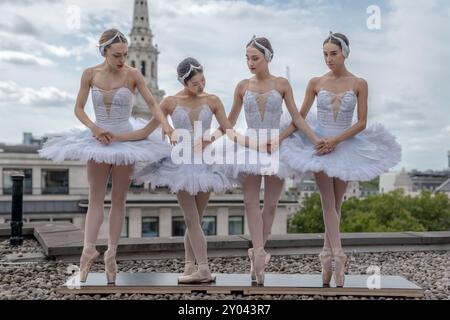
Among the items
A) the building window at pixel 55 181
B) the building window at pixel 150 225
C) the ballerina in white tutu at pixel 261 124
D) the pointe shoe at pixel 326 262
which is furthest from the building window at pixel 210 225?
the ballerina in white tutu at pixel 261 124

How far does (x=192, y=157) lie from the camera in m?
5.40

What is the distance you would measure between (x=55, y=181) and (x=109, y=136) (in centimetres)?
2914

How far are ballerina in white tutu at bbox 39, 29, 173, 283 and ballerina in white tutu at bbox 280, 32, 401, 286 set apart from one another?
4.67 ft

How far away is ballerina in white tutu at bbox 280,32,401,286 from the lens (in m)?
5.34

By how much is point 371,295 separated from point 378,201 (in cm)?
4076

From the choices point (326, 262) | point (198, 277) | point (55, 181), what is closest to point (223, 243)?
point (198, 277)

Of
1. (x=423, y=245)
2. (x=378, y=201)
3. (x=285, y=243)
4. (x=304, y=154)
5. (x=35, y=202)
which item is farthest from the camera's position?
(x=378, y=201)

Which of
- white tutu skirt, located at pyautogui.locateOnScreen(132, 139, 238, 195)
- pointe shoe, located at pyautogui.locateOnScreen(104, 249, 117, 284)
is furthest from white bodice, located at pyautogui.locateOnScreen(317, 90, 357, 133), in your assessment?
pointe shoe, located at pyautogui.locateOnScreen(104, 249, 117, 284)

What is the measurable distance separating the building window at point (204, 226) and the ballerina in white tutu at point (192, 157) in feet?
74.6

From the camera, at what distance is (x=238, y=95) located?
18.6ft

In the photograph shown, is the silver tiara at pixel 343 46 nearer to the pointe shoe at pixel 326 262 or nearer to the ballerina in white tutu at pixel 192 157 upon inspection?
the ballerina in white tutu at pixel 192 157

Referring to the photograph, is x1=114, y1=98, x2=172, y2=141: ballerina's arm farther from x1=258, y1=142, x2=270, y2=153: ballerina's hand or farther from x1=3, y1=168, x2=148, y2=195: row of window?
x1=3, y1=168, x2=148, y2=195: row of window

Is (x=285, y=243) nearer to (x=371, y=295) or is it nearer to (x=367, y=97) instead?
(x=371, y=295)

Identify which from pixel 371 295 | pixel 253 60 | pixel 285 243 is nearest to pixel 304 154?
pixel 253 60
